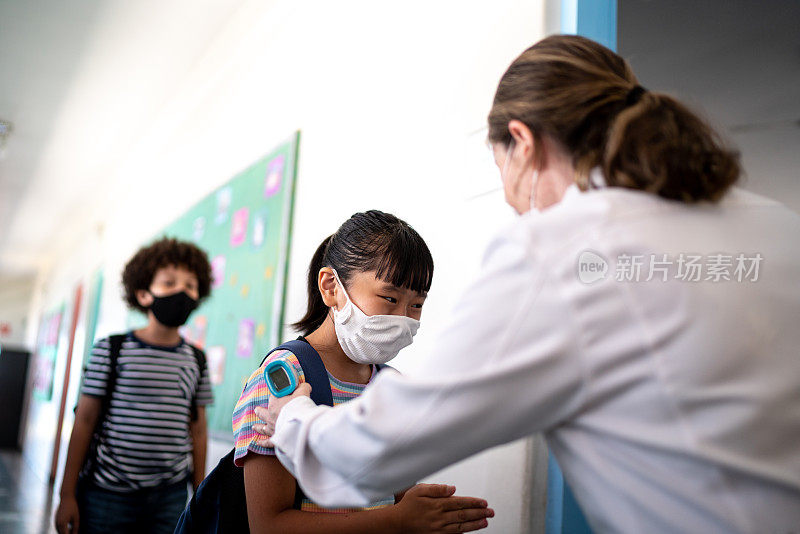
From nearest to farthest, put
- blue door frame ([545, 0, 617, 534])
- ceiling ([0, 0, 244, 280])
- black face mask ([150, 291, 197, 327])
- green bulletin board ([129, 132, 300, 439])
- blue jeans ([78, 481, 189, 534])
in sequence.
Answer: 1. blue door frame ([545, 0, 617, 534])
2. blue jeans ([78, 481, 189, 534])
3. black face mask ([150, 291, 197, 327])
4. green bulletin board ([129, 132, 300, 439])
5. ceiling ([0, 0, 244, 280])

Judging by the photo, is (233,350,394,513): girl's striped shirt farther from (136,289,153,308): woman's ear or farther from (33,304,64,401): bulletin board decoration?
(33,304,64,401): bulletin board decoration

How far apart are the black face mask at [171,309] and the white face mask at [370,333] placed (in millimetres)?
1098

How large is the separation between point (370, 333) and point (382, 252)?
0.56 feet

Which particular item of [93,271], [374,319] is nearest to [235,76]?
[374,319]

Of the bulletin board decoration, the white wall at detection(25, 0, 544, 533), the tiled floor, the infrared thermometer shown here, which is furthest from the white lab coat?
the bulletin board decoration

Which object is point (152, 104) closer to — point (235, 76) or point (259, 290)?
point (235, 76)

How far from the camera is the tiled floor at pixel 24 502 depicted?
4.10 metres

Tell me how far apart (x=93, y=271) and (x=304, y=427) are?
6.75 metres

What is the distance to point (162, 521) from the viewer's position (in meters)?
1.85

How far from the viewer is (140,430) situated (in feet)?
6.18

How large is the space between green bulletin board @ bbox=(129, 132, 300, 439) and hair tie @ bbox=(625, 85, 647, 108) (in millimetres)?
1662

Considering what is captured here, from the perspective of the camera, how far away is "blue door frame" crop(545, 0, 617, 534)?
114cm

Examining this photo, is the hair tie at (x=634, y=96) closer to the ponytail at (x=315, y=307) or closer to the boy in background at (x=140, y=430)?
the ponytail at (x=315, y=307)

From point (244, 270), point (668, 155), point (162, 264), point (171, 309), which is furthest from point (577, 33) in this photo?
point (244, 270)
